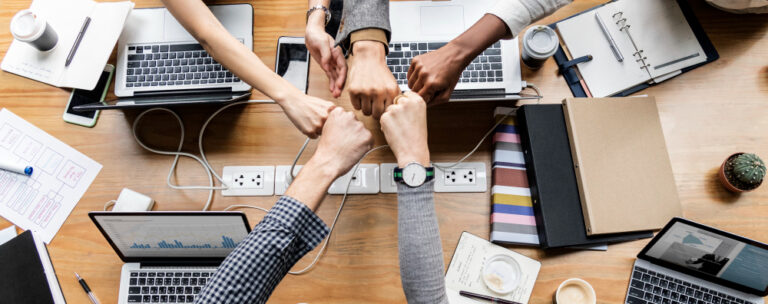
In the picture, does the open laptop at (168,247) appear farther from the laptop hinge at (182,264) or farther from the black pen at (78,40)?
the black pen at (78,40)

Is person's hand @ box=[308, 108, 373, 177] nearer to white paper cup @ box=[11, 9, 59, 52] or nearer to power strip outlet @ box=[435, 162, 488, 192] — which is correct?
power strip outlet @ box=[435, 162, 488, 192]

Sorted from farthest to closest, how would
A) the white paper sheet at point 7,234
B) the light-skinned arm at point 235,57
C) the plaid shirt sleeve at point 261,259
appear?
the white paper sheet at point 7,234 → the light-skinned arm at point 235,57 → the plaid shirt sleeve at point 261,259

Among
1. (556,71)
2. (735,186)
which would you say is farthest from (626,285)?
(556,71)

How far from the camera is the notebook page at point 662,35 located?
1135 millimetres

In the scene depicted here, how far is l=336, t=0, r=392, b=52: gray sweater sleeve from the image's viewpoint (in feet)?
3.12

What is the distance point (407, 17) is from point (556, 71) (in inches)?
16.4

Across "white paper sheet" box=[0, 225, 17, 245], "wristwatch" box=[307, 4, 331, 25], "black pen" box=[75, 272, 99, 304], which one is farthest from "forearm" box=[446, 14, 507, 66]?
"white paper sheet" box=[0, 225, 17, 245]

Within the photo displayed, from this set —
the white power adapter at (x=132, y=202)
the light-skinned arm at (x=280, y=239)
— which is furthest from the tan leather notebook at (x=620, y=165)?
the white power adapter at (x=132, y=202)

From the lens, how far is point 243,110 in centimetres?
118

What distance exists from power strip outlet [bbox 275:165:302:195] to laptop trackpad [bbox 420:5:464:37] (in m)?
→ 0.49

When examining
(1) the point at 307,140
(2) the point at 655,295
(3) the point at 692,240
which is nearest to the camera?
(3) the point at 692,240

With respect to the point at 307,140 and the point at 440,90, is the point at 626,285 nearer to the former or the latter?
the point at 440,90

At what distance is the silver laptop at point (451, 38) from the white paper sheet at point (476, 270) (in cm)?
36

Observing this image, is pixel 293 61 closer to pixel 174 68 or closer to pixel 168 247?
pixel 174 68
